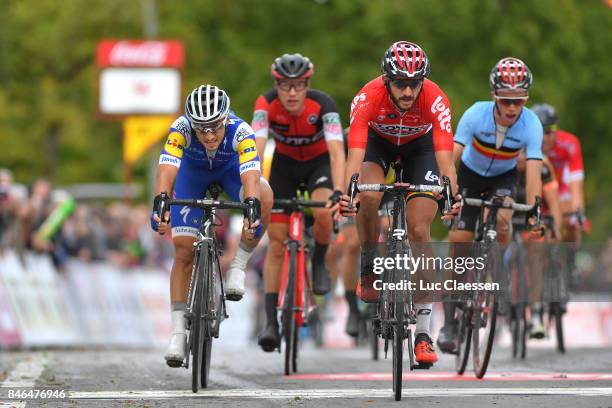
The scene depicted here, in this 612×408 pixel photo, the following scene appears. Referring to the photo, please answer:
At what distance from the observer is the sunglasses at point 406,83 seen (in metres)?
11.4

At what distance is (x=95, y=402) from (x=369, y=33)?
3019cm

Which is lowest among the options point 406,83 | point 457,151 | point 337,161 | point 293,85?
point 337,161

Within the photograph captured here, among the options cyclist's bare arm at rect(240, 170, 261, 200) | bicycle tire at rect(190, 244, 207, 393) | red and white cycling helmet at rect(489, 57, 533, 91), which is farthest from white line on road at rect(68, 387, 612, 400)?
red and white cycling helmet at rect(489, 57, 533, 91)

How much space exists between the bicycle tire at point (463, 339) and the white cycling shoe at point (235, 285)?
224 cm

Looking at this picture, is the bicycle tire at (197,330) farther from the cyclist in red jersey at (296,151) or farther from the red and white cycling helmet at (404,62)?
the cyclist in red jersey at (296,151)

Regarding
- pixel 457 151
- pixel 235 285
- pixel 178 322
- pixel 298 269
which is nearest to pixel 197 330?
pixel 178 322

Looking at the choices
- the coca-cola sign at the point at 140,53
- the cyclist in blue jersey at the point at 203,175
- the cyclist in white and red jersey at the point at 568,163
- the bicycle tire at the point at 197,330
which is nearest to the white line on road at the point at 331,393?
the bicycle tire at the point at 197,330

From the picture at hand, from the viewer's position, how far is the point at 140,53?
1722 inches

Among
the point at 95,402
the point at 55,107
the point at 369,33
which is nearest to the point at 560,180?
the point at 95,402

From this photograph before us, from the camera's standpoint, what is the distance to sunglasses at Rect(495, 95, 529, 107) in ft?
43.8

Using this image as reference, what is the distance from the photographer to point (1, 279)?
20.1 metres

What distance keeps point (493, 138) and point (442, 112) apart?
237cm

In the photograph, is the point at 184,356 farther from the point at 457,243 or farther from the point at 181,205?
the point at 457,243

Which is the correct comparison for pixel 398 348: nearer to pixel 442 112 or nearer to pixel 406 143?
pixel 442 112
